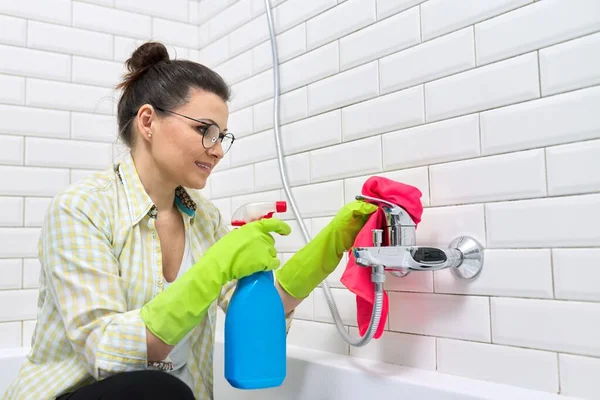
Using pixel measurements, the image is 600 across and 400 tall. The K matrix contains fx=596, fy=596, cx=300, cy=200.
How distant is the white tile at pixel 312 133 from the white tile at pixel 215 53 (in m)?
0.47

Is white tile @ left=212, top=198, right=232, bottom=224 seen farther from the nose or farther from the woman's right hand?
the woman's right hand

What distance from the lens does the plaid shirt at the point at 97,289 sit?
1100mm

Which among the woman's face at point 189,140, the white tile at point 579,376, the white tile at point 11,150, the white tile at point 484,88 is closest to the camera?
the white tile at point 579,376

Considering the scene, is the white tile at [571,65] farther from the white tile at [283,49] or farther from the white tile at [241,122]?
the white tile at [241,122]

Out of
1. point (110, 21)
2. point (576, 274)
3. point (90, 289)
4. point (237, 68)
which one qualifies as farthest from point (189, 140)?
point (110, 21)

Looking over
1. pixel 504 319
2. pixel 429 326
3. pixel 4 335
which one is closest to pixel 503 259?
pixel 504 319

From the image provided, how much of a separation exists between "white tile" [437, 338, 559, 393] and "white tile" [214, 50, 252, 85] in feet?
3.49

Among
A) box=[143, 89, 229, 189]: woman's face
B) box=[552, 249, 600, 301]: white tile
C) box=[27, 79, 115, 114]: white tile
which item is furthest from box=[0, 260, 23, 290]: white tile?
box=[552, 249, 600, 301]: white tile

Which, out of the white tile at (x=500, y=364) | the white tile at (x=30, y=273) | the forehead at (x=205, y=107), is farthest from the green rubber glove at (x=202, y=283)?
the white tile at (x=30, y=273)

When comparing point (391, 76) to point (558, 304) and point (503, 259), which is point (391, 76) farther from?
point (558, 304)

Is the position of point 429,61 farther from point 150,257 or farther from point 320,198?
point 150,257

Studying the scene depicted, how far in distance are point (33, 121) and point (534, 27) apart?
1.42m

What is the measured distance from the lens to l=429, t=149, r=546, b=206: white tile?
1042 mm

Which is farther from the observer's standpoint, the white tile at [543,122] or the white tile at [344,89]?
the white tile at [344,89]
